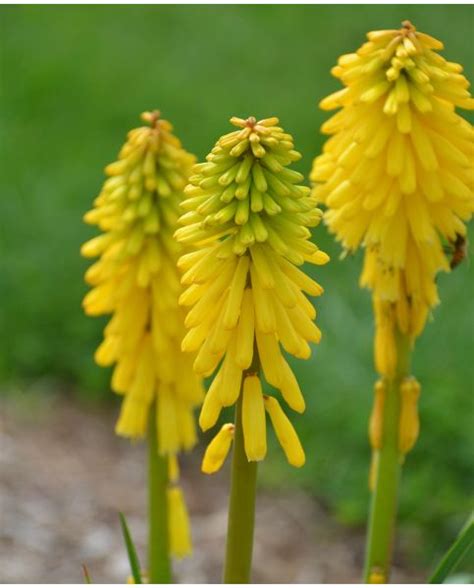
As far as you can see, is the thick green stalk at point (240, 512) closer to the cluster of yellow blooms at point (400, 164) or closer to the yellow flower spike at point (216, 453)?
the yellow flower spike at point (216, 453)

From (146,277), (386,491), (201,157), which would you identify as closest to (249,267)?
(146,277)

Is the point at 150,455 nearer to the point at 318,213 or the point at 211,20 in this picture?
the point at 318,213

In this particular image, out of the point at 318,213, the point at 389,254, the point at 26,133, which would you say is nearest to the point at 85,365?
the point at 26,133

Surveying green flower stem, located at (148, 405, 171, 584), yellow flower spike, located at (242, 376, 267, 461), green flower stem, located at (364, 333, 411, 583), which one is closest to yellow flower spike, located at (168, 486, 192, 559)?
green flower stem, located at (148, 405, 171, 584)

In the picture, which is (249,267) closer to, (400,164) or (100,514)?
(400,164)

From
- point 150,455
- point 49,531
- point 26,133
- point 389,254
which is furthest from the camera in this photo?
point 26,133

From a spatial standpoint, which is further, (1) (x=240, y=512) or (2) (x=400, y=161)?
(2) (x=400, y=161)

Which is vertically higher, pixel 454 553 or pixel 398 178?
pixel 398 178
